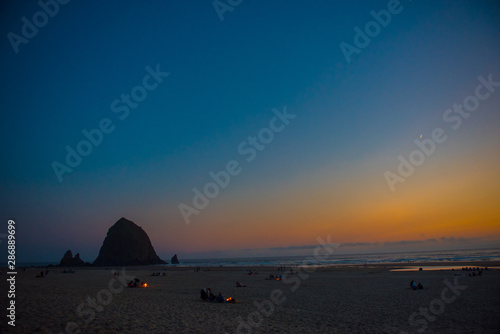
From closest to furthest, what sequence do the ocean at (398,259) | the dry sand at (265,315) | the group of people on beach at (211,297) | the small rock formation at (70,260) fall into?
the dry sand at (265,315), the group of people on beach at (211,297), the ocean at (398,259), the small rock formation at (70,260)

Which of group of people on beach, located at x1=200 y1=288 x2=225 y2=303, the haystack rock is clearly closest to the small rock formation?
the haystack rock

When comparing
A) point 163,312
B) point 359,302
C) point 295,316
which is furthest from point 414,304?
point 163,312

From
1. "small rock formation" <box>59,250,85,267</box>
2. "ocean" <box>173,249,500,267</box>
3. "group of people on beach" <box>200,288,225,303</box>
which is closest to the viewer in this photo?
"group of people on beach" <box>200,288,225,303</box>

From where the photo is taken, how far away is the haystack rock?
10600 centimetres

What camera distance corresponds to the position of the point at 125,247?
108 m

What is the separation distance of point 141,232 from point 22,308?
11380cm

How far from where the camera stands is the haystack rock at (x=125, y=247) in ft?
348
